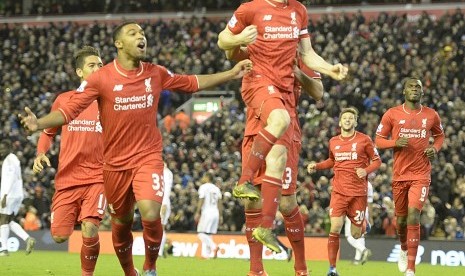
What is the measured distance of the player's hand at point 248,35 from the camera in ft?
37.3

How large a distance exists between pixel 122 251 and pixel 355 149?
27.1ft

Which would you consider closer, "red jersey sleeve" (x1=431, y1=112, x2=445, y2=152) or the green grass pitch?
"red jersey sleeve" (x1=431, y1=112, x2=445, y2=152)

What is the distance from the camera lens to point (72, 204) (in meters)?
13.7

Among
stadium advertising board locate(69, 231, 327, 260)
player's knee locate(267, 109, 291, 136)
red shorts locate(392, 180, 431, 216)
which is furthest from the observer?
stadium advertising board locate(69, 231, 327, 260)

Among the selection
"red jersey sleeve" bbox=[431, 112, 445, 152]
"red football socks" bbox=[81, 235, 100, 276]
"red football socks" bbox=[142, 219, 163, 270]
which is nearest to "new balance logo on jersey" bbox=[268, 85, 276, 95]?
"red football socks" bbox=[142, 219, 163, 270]

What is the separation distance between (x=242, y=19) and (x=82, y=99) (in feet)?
6.94

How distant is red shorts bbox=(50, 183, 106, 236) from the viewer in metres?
13.5

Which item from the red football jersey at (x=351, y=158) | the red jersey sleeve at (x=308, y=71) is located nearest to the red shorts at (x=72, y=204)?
the red jersey sleeve at (x=308, y=71)

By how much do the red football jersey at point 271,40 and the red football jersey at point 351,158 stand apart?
7.56 meters

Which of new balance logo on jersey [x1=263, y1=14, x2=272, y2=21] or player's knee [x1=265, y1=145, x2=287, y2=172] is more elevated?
new balance logo on jersey [x1=263, y1=14, x2=272, y2=21]

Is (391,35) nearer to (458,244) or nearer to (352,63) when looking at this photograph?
(352,63)

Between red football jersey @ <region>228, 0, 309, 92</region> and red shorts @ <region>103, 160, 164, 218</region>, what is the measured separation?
5.12 feet

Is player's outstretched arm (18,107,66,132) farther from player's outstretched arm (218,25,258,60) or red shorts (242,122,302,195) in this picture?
red shorts (242,122,302,195)

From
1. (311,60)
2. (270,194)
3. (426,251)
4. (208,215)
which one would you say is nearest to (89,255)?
(270,194)
